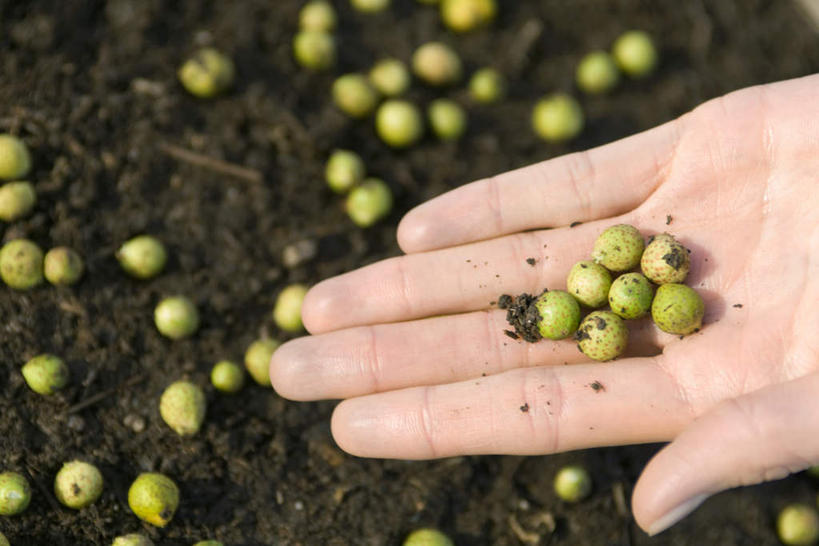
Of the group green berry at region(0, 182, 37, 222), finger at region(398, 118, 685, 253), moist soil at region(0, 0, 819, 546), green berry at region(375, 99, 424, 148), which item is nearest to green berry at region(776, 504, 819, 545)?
moist soil at region(0, 0, 819, 546)

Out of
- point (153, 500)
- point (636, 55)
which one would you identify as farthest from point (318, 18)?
point (153, 500)

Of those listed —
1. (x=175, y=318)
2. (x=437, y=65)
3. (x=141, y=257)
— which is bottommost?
(x=175, y=318)

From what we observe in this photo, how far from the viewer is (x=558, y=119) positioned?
248 inches

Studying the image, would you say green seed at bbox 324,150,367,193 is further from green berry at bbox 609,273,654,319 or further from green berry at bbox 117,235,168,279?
green berry at bbox 609,273,654,319

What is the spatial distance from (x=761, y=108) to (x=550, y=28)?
288cm

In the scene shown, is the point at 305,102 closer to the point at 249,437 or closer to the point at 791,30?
the point at 249,437

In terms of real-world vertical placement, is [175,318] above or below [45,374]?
above

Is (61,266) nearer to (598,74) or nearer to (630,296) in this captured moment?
(630,296)

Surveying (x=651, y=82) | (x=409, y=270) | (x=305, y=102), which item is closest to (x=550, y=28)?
(x=651, y=82)

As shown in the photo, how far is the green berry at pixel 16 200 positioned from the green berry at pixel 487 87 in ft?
11.8

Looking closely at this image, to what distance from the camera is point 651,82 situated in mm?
6863

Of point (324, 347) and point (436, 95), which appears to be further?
point (436, 95)

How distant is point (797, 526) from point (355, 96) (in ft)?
14.9

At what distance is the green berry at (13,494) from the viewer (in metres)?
4.35
